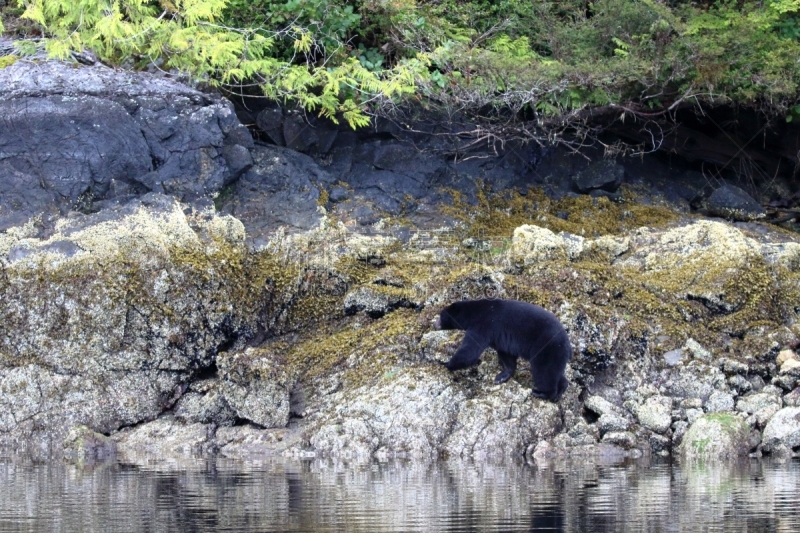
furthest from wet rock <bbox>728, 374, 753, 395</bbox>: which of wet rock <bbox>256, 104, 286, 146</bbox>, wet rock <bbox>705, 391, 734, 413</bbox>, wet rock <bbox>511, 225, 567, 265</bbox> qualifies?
wet rock <bbox>256, 104, 286, 146</bbox>

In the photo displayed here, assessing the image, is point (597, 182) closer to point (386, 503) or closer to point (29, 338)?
point (29, 338)

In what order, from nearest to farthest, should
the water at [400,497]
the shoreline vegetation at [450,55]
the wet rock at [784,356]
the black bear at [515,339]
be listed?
the water at [400,497]
the black bear at [515,339]
the wet rock at [784,356]
the shoreline vegetation at [450,55]

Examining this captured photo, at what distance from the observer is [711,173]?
48.0 ft

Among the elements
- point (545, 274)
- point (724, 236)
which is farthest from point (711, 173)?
point (545, 274)

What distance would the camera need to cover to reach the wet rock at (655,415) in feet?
32.0

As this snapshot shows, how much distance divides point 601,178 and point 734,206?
67.8 inches

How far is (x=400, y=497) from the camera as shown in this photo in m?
6.96

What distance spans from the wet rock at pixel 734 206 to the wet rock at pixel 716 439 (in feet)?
16.2

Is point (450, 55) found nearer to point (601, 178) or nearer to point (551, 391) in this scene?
point (601, 178)

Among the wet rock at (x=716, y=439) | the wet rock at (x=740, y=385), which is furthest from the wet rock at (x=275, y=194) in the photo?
the wet rock at (x=716, y=439)

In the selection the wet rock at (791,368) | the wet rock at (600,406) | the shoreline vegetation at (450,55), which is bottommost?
the wet rock at (600,406)

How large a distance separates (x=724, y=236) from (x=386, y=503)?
21.8 feet

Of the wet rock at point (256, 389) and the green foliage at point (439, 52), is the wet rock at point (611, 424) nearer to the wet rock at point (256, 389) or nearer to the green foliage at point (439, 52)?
the wet rock at point (256, 389)

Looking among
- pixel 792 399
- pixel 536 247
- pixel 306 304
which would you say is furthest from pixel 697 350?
pixel 306 304
